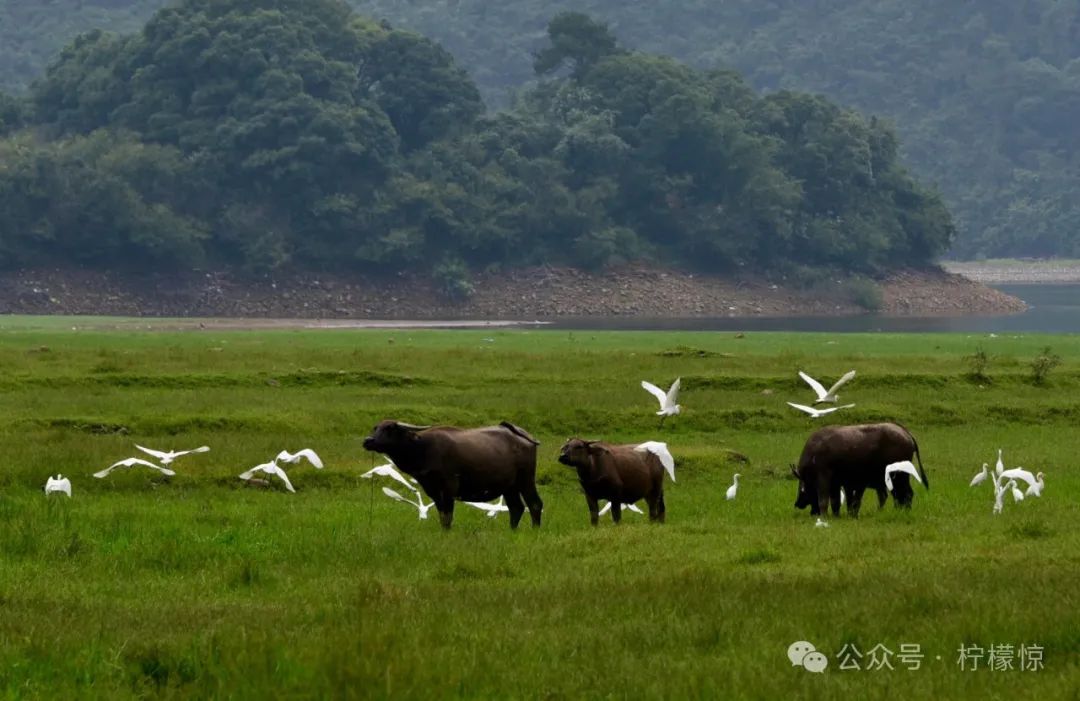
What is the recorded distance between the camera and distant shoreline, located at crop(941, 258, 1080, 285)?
176250mm

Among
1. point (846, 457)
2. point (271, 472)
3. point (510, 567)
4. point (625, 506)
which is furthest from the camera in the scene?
point (271, 472)

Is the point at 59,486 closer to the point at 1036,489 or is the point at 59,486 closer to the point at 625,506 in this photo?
the point at 625,506

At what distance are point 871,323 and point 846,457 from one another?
8079 cm

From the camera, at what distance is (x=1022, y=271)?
178750 millimetres

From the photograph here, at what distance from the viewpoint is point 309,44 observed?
108 meters

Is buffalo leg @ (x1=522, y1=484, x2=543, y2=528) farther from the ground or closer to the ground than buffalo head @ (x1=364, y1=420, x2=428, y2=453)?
closer to the ground

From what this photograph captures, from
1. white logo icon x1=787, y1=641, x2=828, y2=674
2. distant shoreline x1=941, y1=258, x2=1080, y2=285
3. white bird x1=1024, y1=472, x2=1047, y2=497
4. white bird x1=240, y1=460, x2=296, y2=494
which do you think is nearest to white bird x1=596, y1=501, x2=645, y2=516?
white bird x1=240, y1=460, x2=296, y2=494

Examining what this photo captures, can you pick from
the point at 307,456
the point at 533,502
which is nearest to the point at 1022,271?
the point at 307,456

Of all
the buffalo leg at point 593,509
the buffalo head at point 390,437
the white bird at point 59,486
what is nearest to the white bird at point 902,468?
the buffalo leg at point 593,509

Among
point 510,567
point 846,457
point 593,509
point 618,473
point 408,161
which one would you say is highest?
point 408,161

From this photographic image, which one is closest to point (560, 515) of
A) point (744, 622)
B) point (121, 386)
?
point (744, 622)

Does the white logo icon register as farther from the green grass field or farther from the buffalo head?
the buffalo head

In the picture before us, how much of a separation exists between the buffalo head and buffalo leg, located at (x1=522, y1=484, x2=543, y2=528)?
134 centimetres

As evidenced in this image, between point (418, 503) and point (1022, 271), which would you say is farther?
point (1022, 271)
